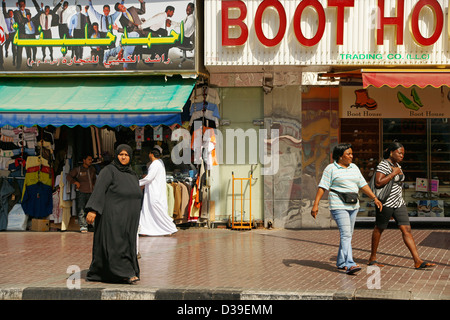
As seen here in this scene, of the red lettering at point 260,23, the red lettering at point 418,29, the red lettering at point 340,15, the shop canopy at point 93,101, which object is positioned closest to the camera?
the shop canopy at point 93,101

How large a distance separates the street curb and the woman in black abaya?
1.40 feet

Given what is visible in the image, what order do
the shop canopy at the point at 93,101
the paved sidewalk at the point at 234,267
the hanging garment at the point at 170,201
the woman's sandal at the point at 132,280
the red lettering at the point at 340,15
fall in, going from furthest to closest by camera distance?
the hanging garment at the point at 170,201, the red lettering at the point at 340,15, the shop canopy at the point at 93,101, the woman's sandal at the point at 132,280, the paved sidewalk at the point at 234,267

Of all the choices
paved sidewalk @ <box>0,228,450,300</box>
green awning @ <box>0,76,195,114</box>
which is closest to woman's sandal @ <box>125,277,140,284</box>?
paved sidewalk @ <box>0,228,450,300</box>

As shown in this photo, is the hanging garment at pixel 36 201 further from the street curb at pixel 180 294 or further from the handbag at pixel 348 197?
the handbag at pixel 348 197

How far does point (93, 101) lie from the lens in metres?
12.7

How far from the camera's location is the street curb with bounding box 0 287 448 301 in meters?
7.36

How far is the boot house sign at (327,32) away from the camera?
12.6 metres

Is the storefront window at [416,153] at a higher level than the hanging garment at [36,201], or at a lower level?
higher

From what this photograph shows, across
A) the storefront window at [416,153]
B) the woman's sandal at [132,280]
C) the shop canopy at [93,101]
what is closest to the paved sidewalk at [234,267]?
the woman's sandal at [132,280]

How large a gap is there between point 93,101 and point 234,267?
5198 millimetres

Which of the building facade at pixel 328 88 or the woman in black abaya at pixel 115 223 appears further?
the building facade at pixel 328 88

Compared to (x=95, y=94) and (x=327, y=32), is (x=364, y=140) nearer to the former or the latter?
(x=327, y=32)

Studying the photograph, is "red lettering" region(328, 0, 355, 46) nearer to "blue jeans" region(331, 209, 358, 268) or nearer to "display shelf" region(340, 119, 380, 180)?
"display shelf" region(340, 119, 380, 180)

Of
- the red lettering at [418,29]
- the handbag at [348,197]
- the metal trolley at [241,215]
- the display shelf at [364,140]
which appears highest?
the red lettering at [418,29]
